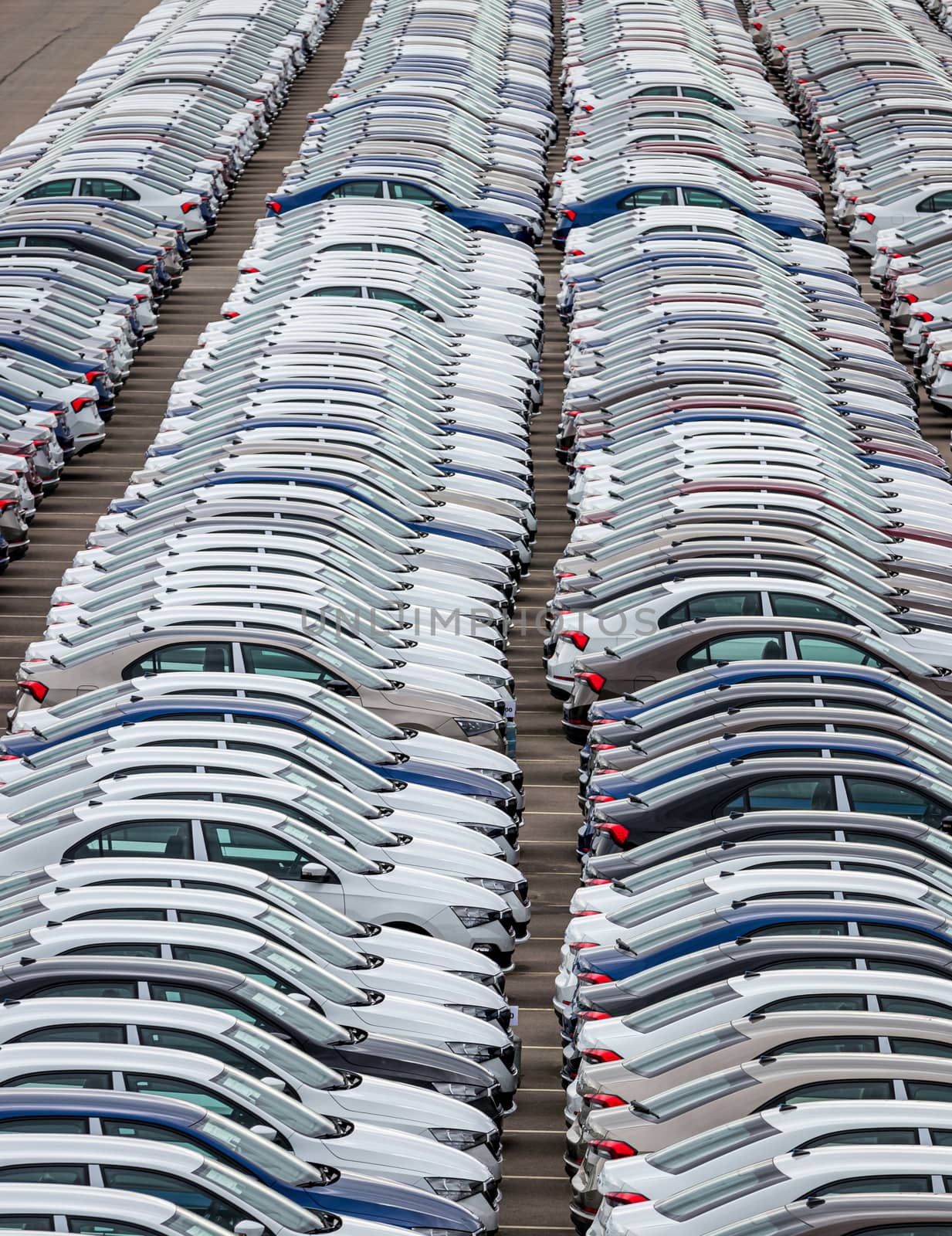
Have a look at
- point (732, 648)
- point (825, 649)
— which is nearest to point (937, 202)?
point (825, 649)

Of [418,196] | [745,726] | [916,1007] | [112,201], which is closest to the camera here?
[916,1007]

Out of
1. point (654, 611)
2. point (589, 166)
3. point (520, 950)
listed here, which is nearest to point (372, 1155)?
point (520, 950)

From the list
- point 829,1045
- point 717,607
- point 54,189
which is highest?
point 54,189

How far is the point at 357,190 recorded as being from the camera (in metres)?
28.2

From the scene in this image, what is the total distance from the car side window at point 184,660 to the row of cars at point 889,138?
11392mm

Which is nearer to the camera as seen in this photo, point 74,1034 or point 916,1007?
point 74,1034

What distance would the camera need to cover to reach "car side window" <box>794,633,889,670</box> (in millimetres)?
15914

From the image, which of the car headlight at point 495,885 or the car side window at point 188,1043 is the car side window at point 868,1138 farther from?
the car headlight at point 495,885

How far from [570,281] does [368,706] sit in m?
10.8

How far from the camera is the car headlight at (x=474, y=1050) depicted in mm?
12180

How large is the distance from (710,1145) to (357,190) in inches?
785

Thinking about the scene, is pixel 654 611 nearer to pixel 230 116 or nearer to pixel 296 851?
pixel 296 851

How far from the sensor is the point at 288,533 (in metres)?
17.8

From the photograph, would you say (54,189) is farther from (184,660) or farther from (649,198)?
(184,660)
